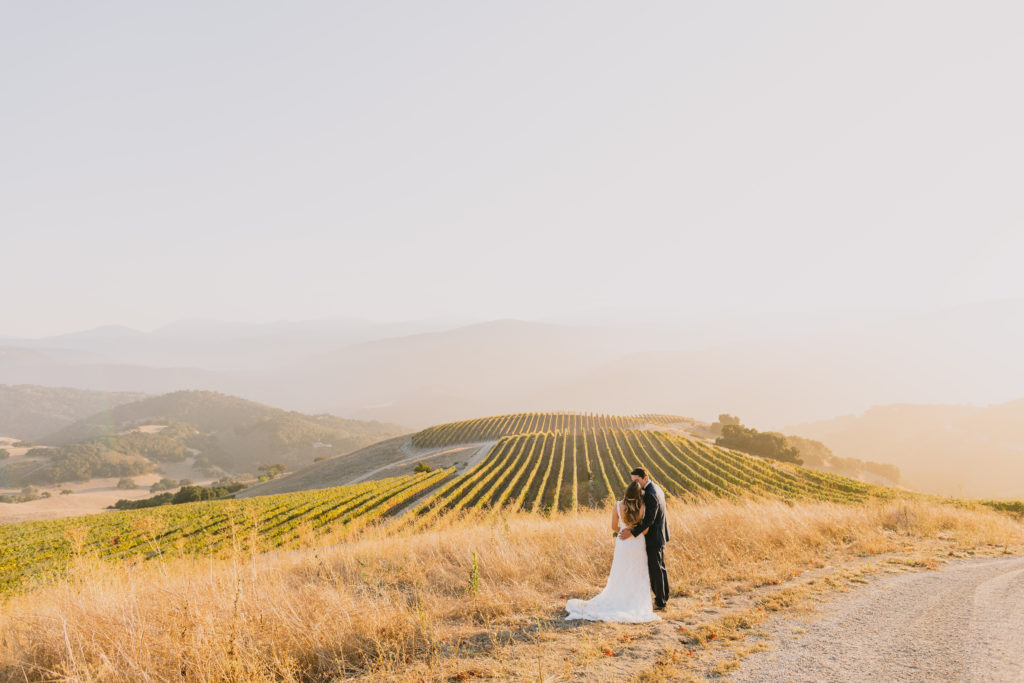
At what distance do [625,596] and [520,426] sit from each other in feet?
288

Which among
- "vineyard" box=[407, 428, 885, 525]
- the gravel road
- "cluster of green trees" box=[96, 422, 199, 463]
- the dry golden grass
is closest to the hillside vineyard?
"vineyard" box=[407, 428, 885, 525]

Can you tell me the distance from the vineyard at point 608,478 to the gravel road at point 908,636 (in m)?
18.9

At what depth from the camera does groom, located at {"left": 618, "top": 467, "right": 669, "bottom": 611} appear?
23.1ft

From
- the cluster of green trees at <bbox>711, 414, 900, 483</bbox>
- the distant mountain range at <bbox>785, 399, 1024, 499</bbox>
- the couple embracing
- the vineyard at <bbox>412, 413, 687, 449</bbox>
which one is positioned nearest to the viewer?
the couple embracing

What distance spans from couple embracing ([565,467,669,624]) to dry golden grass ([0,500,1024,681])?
44 cm

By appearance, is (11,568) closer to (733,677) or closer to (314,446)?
(733,677)

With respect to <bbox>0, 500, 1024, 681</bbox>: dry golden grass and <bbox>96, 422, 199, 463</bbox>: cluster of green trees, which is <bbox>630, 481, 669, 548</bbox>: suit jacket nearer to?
<bbox>0, 500, 1024, 681</bbox>: dry golden grass

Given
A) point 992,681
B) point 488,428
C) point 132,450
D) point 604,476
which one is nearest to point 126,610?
point 992,681

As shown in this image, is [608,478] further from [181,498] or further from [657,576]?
[181,498]

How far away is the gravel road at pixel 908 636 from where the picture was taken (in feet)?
16.2

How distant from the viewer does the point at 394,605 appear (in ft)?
22.9

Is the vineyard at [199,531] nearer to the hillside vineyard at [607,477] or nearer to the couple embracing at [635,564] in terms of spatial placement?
the hillside vineyard at [607,477]

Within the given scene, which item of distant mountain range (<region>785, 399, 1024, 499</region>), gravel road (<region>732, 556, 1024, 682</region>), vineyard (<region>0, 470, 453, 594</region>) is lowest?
distant mountain range (<region>785, 399, 1024, 499</region>)

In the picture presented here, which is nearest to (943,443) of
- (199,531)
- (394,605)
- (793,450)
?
(793,450)
